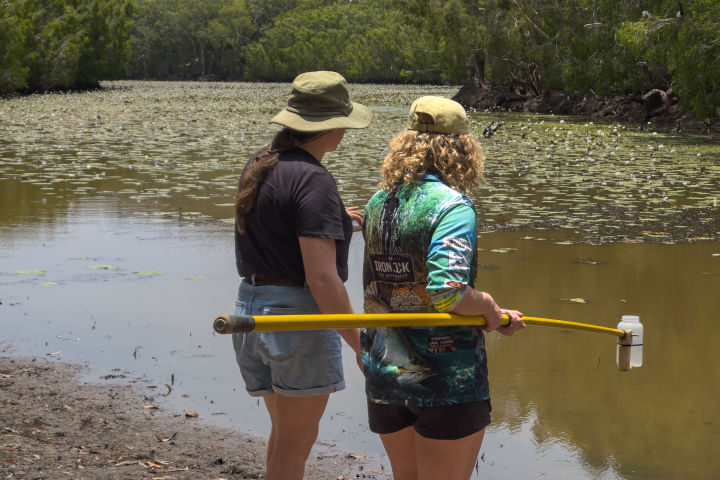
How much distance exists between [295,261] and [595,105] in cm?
3722

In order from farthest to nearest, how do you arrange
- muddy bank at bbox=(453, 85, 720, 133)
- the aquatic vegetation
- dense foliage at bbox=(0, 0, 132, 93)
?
dense foliage at bbox=(0, 0, 132, 93) < muddy bank at bbox=(453, 85, 720, 133) < the aquatic vegetation

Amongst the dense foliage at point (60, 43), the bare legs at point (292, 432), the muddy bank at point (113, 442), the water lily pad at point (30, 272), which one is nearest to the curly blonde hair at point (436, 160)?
the bare legs at point (292, 432)

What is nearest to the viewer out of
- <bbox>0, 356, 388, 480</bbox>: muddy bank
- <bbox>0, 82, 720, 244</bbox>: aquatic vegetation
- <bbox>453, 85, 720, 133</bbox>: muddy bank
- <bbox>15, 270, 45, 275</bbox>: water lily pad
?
<bbox>0, 356, 388, 480</bbox>: muddy bank

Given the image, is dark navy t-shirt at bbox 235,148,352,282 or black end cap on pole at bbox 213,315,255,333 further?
dark navy t-shirt at bbox 235,148,352,282

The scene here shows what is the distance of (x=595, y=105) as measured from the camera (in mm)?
38844

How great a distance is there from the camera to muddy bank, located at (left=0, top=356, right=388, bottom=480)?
165 inches

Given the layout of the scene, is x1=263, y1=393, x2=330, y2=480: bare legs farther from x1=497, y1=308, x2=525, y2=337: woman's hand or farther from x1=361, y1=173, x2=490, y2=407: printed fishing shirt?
x1=497, y1=308, x2=525, y2=337: woman's hand

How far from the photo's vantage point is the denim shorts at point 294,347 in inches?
126

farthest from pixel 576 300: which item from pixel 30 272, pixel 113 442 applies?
pixel 30 272

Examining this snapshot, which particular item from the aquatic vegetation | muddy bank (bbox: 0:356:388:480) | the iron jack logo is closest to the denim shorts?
the iron jack logo

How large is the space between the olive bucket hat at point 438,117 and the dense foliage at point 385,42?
19.9m

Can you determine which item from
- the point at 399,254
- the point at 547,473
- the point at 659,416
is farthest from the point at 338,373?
the point at 659,416

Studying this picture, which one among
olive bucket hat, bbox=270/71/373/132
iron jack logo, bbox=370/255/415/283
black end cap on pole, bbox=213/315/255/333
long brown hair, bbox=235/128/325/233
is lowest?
black end cap on pole, bbox=213/315/255/333

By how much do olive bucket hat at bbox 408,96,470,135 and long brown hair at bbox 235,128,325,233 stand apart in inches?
18.2
